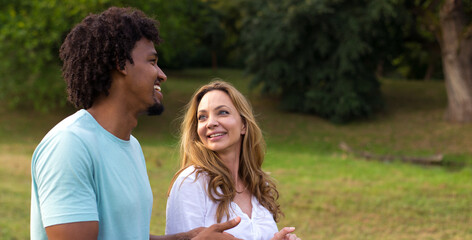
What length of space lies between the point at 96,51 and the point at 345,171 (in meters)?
10.2

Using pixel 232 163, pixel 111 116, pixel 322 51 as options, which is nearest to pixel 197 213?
pixel 232 163

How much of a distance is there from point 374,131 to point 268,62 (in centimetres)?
564

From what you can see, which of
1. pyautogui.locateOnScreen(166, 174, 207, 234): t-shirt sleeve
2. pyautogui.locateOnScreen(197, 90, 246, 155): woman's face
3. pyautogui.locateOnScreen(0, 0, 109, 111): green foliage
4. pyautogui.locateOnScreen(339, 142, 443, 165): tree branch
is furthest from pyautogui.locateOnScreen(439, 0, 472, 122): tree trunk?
pyautogui.locateOnScreen(166, 174, 207, 234): t-shirt sleeve

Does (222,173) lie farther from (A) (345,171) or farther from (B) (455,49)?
(B) (455,49)

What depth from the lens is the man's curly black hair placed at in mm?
1891

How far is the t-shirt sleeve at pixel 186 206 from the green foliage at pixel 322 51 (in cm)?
1694

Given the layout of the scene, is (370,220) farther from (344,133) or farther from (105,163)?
(344,133)

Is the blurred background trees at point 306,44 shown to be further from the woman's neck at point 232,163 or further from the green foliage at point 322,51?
the woman's neck at point 232,163

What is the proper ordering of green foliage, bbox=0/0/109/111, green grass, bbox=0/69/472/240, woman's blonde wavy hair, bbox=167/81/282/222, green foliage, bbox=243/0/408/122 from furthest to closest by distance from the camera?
green foliage, bbox=243/0/408/122 → green foliage, bbox=0/0/109/111 → green grass, bbox=0/69/472/240 → woman's blonde wavy hair, bbox=167/81/282/222

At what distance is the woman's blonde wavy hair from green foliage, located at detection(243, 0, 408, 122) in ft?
53.6

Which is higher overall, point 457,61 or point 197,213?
point 457,61

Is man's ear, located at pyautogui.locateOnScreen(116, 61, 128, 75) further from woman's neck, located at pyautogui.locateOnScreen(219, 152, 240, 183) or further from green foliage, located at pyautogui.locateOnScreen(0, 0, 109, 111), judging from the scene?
green foliage, located at pyautogui.locateOnScreen(0, 0, 109, 111)

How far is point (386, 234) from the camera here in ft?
23.0

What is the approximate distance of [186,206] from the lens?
265 centimetres
